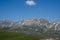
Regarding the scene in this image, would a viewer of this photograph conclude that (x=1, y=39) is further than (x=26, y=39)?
No

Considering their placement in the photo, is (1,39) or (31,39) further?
(31,39)

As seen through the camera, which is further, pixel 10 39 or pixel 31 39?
pixel 31 39

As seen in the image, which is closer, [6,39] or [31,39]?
[6,39]

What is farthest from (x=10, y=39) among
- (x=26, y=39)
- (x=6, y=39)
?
(x=26, y=39)

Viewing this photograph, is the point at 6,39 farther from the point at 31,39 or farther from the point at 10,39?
the point at 31,39

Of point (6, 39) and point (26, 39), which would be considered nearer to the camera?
point (6, 39)

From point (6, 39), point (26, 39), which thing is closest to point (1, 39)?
point (6, 39)

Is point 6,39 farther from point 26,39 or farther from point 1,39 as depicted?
point 26,39

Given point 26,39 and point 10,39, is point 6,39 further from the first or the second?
point 26,39
